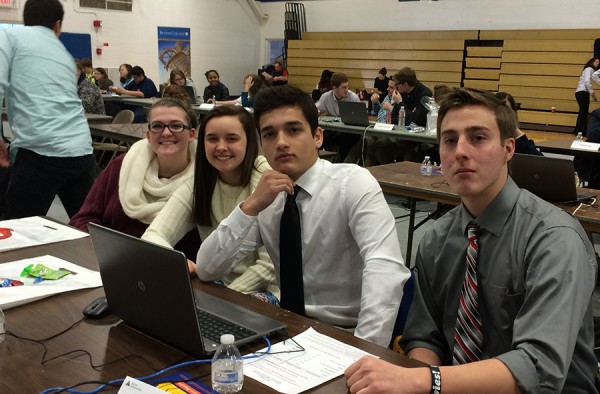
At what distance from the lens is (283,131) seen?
186cm

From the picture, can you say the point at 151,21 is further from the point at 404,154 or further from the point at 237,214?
the point at 237,214

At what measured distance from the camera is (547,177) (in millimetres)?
3100

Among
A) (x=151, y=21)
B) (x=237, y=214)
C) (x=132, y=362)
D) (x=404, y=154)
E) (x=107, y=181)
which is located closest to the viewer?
(x=132, y=362)

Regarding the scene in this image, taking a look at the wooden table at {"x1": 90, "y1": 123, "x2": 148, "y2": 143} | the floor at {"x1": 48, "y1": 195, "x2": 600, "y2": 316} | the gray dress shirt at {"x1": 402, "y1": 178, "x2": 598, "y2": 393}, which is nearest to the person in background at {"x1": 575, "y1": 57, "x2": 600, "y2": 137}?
the floor at {"x1": 48, "y1": 195, "x2": 600, "y2": 316}

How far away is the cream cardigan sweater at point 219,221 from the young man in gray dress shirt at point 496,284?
2.23ft

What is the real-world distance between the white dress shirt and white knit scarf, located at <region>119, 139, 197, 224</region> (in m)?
0.59

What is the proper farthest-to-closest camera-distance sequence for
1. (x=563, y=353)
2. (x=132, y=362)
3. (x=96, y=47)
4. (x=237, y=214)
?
(x=96, y=47), (x=237, y=214), (x=132, y=362), (x=563, y=353)

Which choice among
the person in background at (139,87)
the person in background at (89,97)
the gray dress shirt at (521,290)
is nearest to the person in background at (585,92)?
the person in background at (139,87)

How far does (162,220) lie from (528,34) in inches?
437

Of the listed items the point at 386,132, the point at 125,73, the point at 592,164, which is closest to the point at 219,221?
the point at 386,132

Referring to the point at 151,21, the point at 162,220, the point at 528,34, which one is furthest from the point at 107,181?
the point at 151,21

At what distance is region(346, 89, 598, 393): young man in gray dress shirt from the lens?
45.3 inches

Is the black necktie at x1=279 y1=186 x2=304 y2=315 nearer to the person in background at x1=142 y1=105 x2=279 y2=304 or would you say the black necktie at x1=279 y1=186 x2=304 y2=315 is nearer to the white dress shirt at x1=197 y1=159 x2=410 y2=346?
the white dress shirt at x1=197 y1=159 x2=410 y2=346

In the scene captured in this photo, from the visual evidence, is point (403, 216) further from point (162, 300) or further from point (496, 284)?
point (162, 300)
